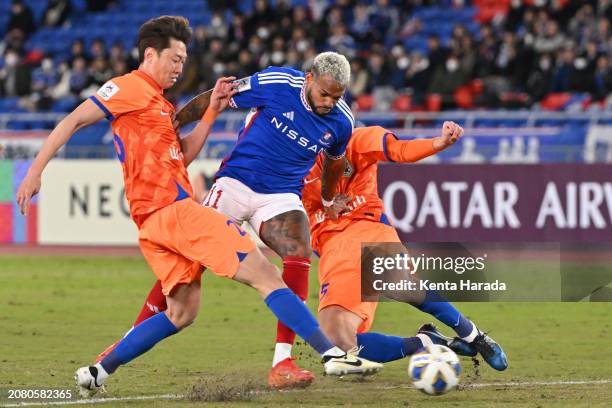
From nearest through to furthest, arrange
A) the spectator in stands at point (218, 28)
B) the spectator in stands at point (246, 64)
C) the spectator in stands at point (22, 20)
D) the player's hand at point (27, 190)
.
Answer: the player's hand at point (27, 190) < the spectator in stands at point (246, 64) < the spectator in stands at point (218, 28) < the spectator in stands at point (22, 20)

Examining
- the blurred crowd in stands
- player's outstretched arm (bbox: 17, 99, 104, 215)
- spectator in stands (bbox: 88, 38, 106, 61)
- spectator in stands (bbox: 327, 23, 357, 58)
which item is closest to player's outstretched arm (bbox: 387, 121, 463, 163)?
player's outstretched arm (bbox: 17, 99, 104, 215)

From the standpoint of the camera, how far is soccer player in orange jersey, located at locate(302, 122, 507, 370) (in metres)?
7.79

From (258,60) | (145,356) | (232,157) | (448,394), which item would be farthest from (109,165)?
(448,394)

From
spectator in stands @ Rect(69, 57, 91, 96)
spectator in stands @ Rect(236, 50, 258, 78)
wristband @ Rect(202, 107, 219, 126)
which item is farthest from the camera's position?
spectator in stands @ Rect(69, 57, 91, 96)

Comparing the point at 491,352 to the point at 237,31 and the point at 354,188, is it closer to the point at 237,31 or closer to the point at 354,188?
the point at 354,188

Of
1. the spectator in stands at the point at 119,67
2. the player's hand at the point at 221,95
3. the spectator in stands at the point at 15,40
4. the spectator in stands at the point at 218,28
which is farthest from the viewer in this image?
the spectator in stands at the point at 15,40

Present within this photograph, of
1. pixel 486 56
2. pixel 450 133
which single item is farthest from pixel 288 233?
pixel 486 56

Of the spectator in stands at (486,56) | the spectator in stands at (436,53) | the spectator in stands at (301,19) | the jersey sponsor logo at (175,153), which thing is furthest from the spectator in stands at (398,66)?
the jersey sponsor logo at (175,153)

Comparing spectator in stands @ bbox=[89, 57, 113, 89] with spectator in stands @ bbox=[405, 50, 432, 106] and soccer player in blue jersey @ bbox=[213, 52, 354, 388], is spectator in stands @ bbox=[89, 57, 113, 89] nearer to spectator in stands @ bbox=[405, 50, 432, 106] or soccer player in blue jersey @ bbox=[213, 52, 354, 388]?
spectator in stands @ bbox=[405, 50, 432, 106]

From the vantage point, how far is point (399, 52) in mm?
20562

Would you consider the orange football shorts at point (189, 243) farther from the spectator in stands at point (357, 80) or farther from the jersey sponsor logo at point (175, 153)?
the spectator in stands at point (357, 80)

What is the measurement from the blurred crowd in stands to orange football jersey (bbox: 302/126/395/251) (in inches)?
426

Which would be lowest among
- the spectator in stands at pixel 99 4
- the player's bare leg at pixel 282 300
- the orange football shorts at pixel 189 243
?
the player's bare leg at pixel 282 300

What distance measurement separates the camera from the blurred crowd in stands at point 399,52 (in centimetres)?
1912
